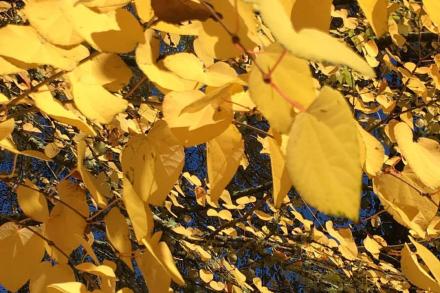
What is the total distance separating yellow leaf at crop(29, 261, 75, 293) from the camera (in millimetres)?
574

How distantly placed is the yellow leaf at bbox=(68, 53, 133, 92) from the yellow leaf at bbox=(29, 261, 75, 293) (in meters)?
0.21

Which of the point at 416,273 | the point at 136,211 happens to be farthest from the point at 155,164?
the point at 416,273

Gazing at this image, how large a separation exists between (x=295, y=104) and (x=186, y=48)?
211cm

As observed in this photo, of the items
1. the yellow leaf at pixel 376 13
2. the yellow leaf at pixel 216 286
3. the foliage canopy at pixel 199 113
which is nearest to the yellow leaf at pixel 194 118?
the foliage canopy at pixel 199 113

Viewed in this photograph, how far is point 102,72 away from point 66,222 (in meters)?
0.21

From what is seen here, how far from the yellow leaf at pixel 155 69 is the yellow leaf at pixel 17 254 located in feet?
0.84

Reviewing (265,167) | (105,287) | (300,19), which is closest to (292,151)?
(300,19)

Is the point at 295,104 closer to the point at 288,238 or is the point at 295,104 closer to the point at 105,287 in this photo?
the point at 105,287

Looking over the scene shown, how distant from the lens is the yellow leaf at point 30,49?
1.50 feet

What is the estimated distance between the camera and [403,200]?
0.54m

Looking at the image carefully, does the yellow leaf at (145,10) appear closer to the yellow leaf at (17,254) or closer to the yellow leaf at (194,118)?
the yellow leaf at (194,118)

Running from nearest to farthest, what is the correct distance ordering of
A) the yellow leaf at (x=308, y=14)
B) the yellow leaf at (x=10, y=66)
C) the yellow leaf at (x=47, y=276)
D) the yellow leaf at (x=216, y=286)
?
1. the yellow leaf at (x=308, y=14)
2. the yellow leaf at (x=10, y=66)
3. the yellow leaf at (x=47, y=276)
4. the yellow leaf at (x=216, y=286)

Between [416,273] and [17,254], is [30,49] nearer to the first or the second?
[17,254]

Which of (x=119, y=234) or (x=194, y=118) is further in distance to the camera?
(x=119, y=234)
